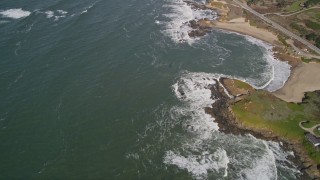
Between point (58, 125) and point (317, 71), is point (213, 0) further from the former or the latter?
point (58, 125)

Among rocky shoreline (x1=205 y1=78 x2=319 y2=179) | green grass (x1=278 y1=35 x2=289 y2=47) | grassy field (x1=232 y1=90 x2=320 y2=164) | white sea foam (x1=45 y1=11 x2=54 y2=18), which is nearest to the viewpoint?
rocky shoreline (x1=205 y1=78 x2=319 y2=179)

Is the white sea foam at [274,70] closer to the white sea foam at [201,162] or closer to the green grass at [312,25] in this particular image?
the green grass at [312,25]

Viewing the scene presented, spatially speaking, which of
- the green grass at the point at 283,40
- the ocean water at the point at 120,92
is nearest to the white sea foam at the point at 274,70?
the ocean water at the point at 120,92

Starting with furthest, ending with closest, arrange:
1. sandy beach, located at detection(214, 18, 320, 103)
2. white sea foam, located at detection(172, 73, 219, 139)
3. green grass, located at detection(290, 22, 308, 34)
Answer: green grass, located at detection(290, 22, 308, 34) → sandy beach, located at detection(214, 18, 320, 103) → white sea foam, located at detection(172, 73, 219, 139)

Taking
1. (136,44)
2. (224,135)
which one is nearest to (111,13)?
(136,44)

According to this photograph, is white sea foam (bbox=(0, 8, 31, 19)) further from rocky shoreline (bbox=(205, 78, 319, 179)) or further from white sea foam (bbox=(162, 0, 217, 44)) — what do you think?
rocky shoreline (bbox=(205, 78, 319, 179))

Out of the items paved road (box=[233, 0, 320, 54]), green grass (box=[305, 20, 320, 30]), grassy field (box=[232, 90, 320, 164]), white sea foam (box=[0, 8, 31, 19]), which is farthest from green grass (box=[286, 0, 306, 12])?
white sea foam (box=[0, 8, 31, 19])

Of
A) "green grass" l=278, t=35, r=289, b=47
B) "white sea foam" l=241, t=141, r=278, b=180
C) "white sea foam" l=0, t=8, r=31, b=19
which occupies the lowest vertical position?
"white sea foam" l=241, t=141, r=278, b=180
